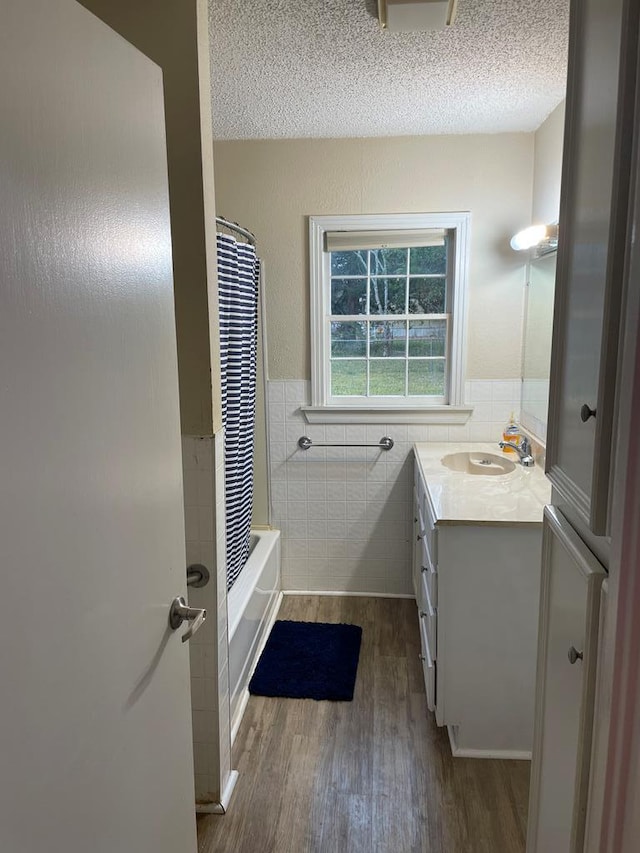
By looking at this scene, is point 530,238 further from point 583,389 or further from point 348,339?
point 583,389

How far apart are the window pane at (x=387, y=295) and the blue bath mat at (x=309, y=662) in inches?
68.4

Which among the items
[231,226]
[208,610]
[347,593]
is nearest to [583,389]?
[208,610]

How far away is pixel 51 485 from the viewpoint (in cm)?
74

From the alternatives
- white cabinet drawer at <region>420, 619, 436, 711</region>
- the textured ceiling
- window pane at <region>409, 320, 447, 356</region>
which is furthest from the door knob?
window pane at <region>409, 320, 447, 356</region>

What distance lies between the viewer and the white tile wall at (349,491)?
3352 millimetres

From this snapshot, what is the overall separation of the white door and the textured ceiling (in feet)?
3.84

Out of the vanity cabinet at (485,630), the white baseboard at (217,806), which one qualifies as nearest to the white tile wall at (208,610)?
the white baseboard at (217,806)

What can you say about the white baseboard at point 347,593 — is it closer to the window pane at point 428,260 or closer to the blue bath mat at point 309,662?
the blue bath mat at point 309,662

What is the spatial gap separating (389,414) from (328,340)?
544 mm

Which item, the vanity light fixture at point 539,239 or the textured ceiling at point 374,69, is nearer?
the textured ceiling at point 374,69

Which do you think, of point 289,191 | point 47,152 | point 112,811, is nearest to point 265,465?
point 289,191

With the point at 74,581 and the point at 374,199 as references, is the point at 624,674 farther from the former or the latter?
the point at 374,199

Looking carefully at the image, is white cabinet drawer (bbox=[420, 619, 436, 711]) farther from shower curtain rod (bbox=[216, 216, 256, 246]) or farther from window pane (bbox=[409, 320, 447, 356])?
shower curtain rod (bbox=[216, 216, 256, 246])

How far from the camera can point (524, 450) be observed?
117 inches
